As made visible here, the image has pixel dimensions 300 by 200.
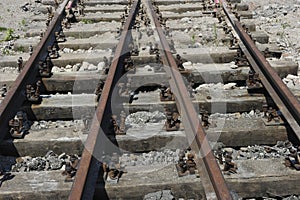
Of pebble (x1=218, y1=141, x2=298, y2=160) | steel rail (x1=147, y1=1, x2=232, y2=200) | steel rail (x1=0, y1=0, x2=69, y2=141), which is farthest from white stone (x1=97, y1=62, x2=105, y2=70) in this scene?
pebble (x1=218, y1=141, x2=298, y2=160)

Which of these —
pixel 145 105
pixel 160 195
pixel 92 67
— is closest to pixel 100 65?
pixel 92 67

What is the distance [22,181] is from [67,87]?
175 cm

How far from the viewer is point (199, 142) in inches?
128

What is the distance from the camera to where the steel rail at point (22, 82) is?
149 inches

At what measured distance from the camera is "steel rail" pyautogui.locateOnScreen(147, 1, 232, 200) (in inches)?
111

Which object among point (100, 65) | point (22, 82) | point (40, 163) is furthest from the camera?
point (100, 65)

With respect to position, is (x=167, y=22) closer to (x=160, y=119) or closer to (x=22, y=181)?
(x=160, y=119)

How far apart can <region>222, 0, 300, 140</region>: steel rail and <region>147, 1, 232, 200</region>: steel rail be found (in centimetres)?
76

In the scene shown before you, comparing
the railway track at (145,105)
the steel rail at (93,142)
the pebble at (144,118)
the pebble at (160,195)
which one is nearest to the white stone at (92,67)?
the railway track at (145,105)

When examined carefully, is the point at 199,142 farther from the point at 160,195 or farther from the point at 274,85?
the point at 274,85

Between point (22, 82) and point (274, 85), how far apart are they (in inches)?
91.9

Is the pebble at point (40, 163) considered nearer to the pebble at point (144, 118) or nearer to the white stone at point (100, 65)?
the pebble at point (144, 118)

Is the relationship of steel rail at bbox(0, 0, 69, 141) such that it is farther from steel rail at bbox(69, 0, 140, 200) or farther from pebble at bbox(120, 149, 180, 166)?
pebble at bbox(120, 149, 180, 166)

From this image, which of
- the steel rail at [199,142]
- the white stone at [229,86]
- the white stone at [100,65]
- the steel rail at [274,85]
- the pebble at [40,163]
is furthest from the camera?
the white stone at [100,65]
